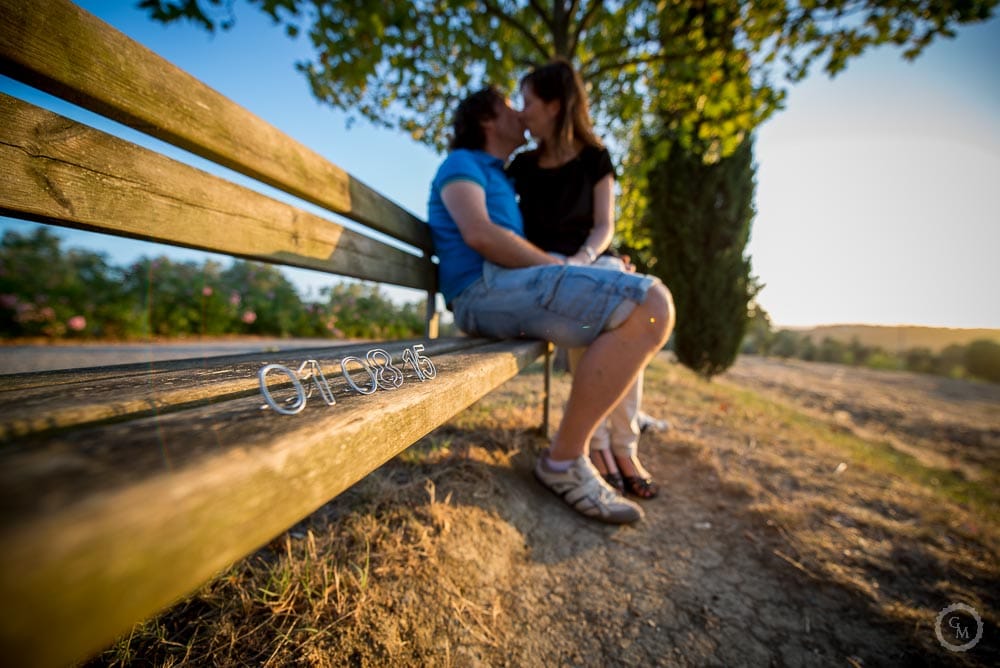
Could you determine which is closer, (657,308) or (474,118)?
(657,308)

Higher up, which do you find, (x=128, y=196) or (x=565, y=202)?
(x=565, y=202)

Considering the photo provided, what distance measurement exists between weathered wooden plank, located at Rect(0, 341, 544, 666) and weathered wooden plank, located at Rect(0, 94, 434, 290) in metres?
0.67

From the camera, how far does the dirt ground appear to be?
928 mm

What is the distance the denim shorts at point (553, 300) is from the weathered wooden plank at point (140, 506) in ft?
3.26

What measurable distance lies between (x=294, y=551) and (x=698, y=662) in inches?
49.2

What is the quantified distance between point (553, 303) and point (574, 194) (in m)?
1.08

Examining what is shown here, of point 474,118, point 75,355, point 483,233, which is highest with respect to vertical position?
point 474,118

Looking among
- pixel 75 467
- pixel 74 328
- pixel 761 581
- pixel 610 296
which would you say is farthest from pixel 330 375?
pixel 74 328

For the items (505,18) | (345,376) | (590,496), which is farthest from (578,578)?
(505,18)

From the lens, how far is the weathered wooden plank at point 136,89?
67 cm

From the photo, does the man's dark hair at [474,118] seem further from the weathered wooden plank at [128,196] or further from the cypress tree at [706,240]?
the cypress tree at [706,240]

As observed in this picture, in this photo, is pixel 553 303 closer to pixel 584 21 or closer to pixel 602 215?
pixel 602 215

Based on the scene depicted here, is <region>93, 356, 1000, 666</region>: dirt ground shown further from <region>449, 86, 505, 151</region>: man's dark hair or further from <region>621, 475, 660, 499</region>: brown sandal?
<region>449, 86, 505, 151</region>: man's dark hair

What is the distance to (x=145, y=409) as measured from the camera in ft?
1.48
